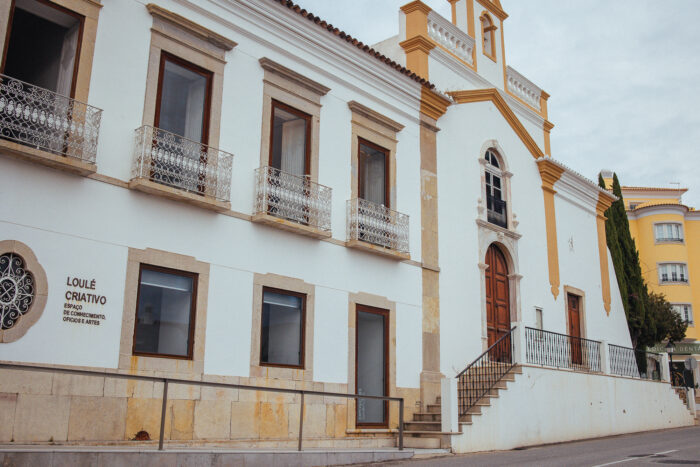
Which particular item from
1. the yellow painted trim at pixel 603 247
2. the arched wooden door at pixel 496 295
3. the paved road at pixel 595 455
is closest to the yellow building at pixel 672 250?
the yellow painted trim at pixel 603 247

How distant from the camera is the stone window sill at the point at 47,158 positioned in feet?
28.4

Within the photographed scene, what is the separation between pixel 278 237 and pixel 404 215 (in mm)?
3244

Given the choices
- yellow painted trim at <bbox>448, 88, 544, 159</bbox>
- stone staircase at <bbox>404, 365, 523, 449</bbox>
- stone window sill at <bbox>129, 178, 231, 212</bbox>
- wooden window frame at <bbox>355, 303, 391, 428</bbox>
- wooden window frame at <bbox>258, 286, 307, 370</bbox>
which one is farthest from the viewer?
yellow painted trim at <bbox>448, 88, 544, 159</bbox>

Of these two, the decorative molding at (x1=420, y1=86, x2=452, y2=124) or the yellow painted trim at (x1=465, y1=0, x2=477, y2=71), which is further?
the yellow painted trim at (x1=465, y1=0, x2=477, y2=71)

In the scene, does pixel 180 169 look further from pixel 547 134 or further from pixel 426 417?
pixel 547 134

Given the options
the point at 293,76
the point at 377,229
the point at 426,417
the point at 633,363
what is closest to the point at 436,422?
the point at 426,417

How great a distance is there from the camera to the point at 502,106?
18109 millimetres

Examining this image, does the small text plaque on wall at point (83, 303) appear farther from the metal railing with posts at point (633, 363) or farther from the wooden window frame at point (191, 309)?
the metal railing with posts at point (633, 363)

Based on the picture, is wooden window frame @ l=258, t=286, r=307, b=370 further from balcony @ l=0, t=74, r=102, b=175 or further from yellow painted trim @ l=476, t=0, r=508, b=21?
yellow painted trim @ l=476, t=0, r=508, b=21

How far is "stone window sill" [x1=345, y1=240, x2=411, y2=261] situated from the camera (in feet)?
42.7

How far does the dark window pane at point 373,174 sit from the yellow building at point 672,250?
30.1 metres

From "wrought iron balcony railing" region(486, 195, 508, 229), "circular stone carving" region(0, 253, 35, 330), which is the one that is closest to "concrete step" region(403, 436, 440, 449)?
"wrought iron balcony railing" region(486, 195, 508, 229)

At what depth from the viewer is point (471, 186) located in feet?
54.2

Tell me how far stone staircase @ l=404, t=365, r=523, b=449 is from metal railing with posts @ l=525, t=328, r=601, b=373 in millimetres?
887
